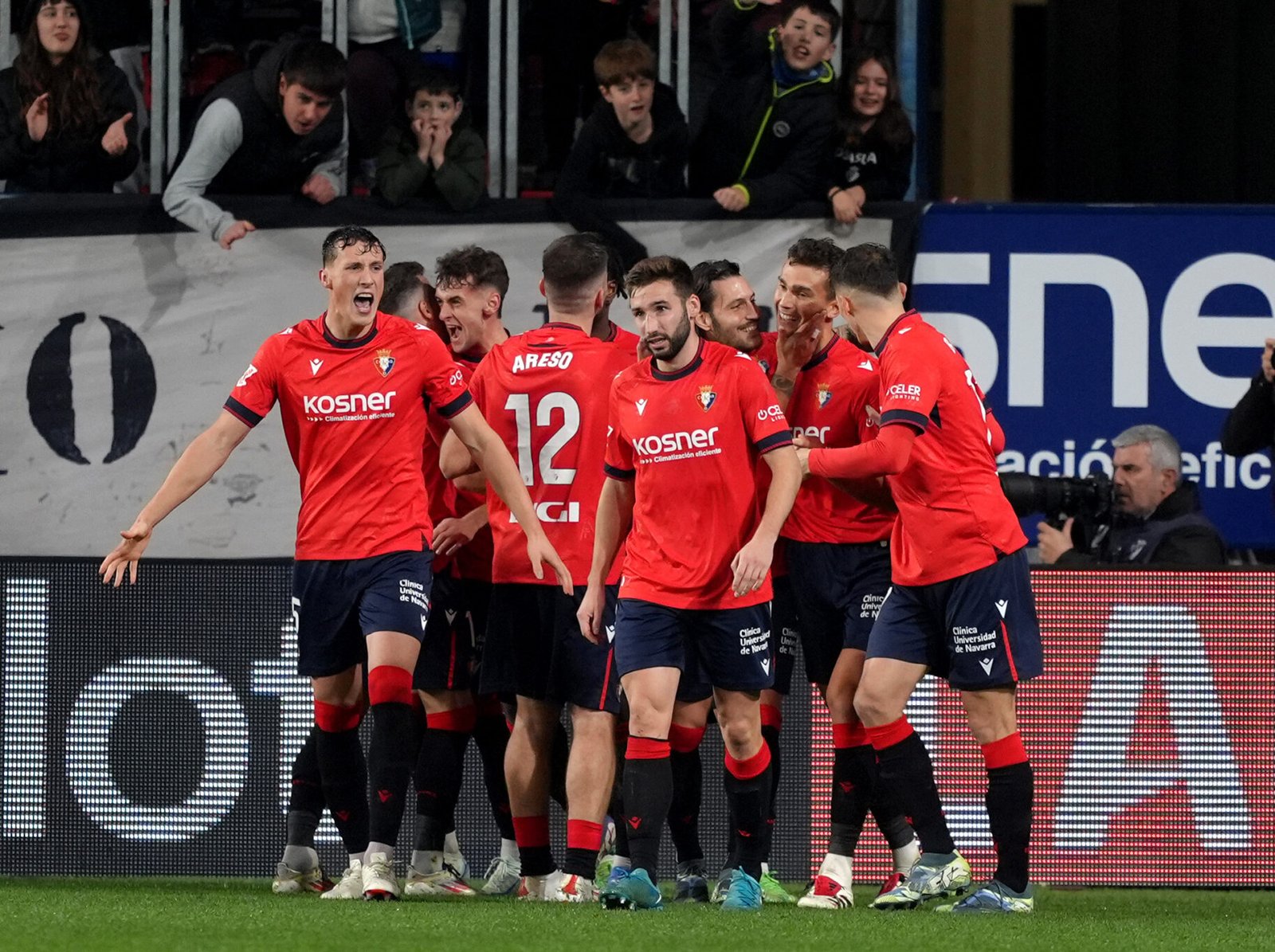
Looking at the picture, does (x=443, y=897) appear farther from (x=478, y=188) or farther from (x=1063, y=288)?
(x=1063, y=288)

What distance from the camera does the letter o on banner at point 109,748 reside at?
8617 millimetres

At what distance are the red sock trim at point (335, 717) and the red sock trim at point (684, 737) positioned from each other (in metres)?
1.10

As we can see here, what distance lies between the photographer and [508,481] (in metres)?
7.38

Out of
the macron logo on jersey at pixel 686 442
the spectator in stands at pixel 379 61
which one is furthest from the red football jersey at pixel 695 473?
the spectator in stands at pixel 379 61

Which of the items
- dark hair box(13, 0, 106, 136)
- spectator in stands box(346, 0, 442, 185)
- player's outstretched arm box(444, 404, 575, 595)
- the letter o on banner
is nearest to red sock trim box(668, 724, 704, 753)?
player's outstretched arm box(444, 404, 575, 595)

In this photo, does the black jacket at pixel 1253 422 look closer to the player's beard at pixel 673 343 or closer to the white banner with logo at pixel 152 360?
the white banner with logo at pixel 152 360

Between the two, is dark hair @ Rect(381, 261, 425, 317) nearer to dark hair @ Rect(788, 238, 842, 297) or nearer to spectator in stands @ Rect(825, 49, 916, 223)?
dark hair @ Rect(788, 238, 842, 297)

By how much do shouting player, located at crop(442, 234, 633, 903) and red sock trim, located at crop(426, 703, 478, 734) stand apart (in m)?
0.43

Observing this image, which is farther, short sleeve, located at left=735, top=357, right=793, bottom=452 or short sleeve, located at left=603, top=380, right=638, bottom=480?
short sleeve, located at left=603, top=380, right=638, bottom=480

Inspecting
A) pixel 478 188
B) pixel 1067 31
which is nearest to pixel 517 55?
pixel 478 188

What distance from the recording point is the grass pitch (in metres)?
6.01

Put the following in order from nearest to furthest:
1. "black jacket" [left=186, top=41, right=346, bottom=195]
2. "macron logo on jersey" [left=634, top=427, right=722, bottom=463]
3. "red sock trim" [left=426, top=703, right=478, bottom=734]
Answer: "macron logo on jersey" [left=634, top=427, right=722, bottom=463], "red sock trim" [left=426, top=703, right=478, bottom=734], "black jacket" [left=186, top=41, right=346, bottom=195]

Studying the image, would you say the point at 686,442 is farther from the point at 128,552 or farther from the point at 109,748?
the point at 109,748

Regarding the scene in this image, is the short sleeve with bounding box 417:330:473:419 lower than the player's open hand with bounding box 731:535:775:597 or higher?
higher
